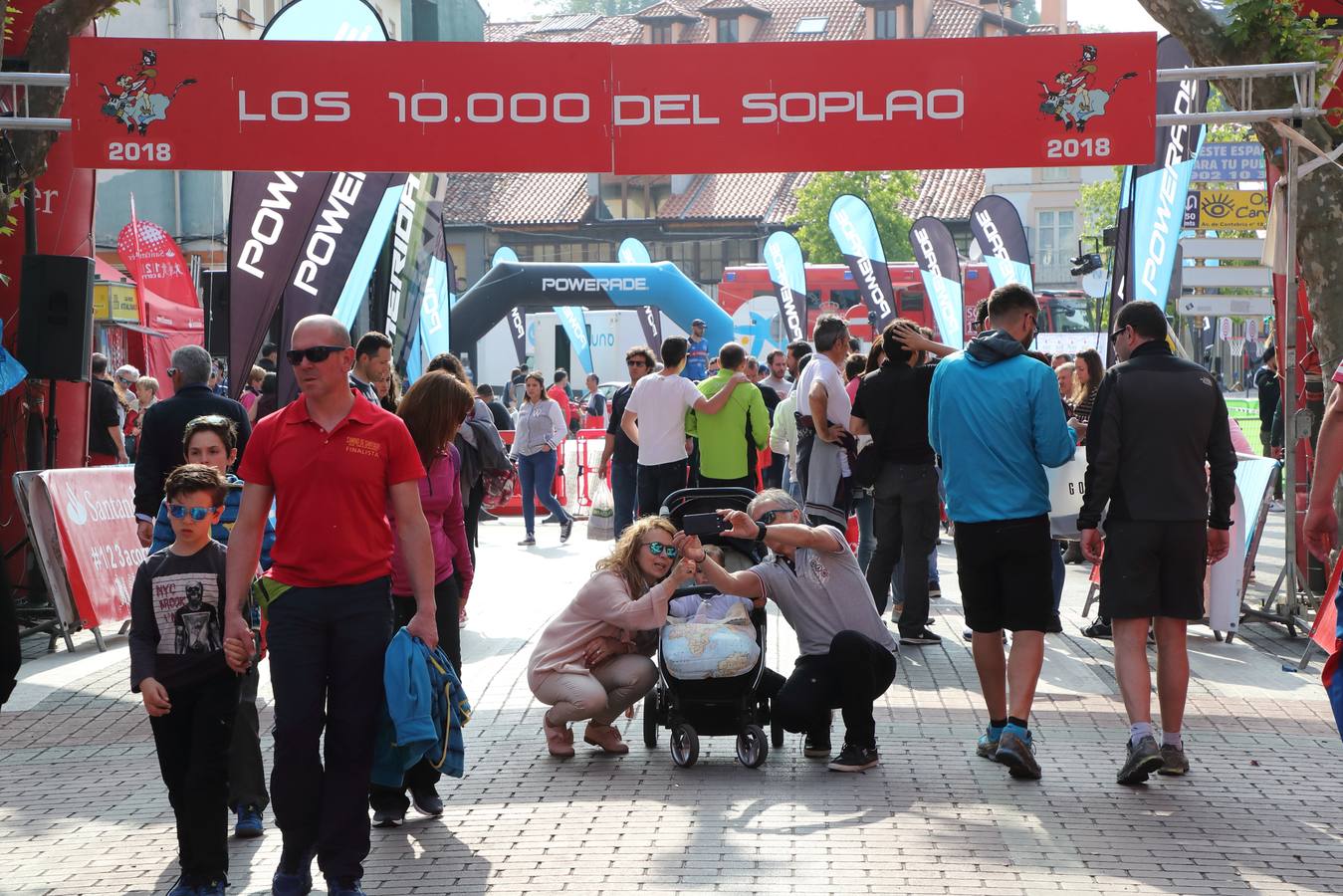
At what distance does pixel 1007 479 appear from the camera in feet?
21.8

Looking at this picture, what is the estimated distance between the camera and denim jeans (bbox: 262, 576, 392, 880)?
4.88 metres

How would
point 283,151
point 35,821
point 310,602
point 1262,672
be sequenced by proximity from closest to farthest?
point 310,602 → point 35,821 → point 1262,672 → point 283,151

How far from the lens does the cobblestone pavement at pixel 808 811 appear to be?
520cm

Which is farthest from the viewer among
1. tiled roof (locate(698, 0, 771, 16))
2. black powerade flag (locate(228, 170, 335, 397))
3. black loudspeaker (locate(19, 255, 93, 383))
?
tiled roof (locate(698, 0, 771, 16))

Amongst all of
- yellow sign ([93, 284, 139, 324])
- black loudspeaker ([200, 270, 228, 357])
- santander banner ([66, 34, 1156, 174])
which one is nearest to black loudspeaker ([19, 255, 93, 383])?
santander banner ([66, 34, 1156, 174])

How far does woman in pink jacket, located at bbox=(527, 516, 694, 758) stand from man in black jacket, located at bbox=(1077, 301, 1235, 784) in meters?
1.81

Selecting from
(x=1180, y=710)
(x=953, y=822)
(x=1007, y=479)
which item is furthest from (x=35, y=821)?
(x=1180, y=710)

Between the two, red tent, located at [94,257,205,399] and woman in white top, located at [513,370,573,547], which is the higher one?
red tent, located at [94,257,205,399]

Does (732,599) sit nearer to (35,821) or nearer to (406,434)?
(406,434)

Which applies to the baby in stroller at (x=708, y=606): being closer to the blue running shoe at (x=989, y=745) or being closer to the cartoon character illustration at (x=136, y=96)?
the blue running shoe at (x=989, y=745)

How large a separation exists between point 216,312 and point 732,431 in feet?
18.3

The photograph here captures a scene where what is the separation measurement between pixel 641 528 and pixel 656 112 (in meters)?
3.70

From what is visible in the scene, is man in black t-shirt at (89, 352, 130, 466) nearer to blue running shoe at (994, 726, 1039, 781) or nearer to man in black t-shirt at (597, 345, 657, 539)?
man in black t-shirt at (597, 345, 657, 539)

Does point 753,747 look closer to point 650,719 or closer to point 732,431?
point 650,719
